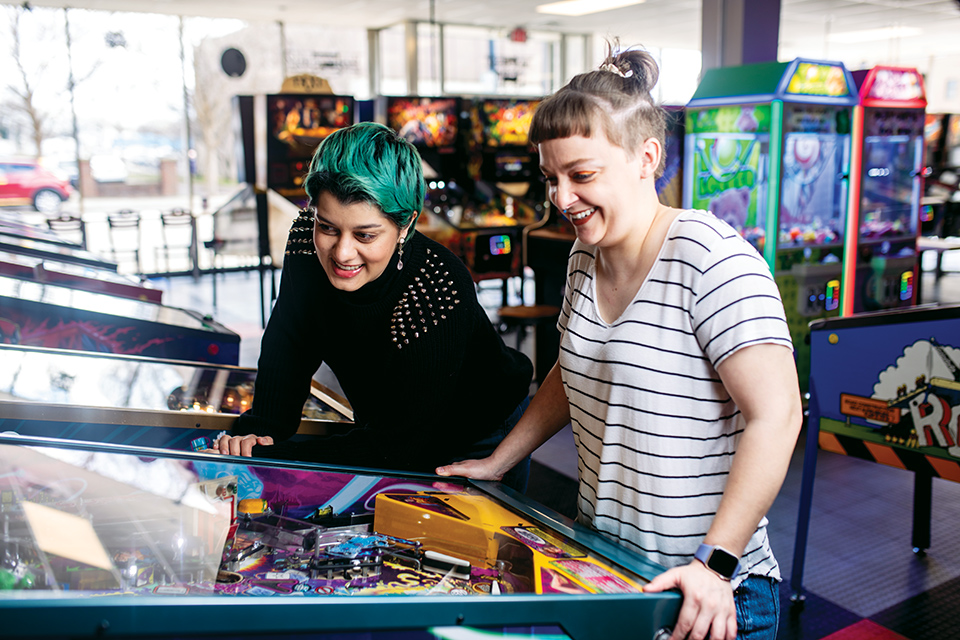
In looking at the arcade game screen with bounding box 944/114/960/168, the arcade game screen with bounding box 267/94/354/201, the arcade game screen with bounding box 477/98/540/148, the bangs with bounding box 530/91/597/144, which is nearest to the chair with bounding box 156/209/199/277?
the arcade game screen with bounding box 267/94/354/201

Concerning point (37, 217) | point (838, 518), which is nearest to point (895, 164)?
point (838, 518)

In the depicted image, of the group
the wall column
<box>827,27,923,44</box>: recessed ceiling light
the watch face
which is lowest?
the watch face

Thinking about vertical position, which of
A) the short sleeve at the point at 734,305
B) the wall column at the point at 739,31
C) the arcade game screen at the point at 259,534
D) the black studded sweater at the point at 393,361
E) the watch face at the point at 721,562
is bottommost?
the arcade game screen at the point at 259,534

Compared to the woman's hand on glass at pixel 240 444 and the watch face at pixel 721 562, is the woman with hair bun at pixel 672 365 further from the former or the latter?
the woman's hand on glass at pixel 240 444

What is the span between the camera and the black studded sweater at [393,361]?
141cm

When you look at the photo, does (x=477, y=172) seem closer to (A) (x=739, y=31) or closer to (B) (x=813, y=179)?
(A) (x=739, y=31)

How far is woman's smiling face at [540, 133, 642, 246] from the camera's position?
1.02 metres

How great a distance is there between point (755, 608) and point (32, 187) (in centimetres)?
1014

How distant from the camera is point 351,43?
1114 centimetres

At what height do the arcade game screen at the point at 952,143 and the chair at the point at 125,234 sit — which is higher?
the arcade game screen at the point at 952,143

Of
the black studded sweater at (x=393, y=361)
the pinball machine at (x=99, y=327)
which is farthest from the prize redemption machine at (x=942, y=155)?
the black studded sweater at (x=393, y=361)

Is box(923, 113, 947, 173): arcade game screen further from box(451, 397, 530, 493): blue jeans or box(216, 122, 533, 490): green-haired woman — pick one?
box(216, 122, 533, 490): green-haired woman

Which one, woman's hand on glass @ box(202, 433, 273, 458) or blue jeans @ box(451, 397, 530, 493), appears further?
blue jeans @ box(451, 397, 530, 493)

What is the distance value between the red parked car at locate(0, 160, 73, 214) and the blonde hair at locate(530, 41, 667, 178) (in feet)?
31.8
